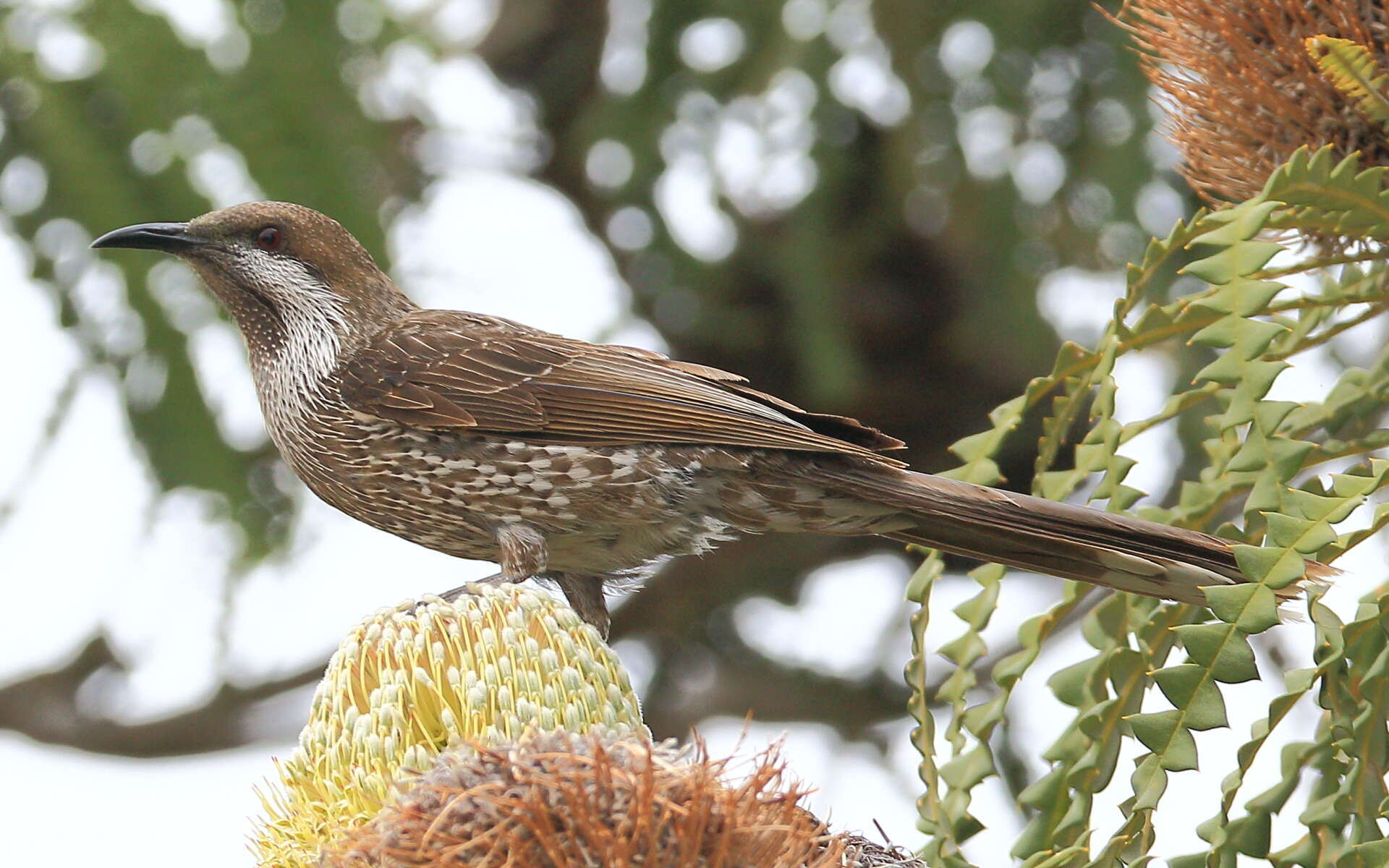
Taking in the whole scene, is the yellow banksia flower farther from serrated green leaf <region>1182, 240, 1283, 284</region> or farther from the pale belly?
the pale belly

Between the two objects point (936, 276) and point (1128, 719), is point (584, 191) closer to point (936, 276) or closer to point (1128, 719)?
point (936, 276)

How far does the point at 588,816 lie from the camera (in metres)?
1.71

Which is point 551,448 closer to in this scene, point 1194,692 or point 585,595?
point 585,595

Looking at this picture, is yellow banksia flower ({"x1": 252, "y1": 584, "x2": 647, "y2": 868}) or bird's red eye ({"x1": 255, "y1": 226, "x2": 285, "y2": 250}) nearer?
yellow banksia flower ({"x1": 252, "y1": 584, "x2": 647, "y2": 868})

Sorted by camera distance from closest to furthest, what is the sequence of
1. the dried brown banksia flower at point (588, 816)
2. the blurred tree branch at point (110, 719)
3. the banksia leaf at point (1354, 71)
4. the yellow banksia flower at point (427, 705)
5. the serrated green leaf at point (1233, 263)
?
the dried brown banksia flower at point (588, 816)
the yellow banksia flower at point (427, 705)
the serrated green leaf at point (1233, 263)
the banksia leaf at point (1354, 71)
the blurred tree branch at point (110, 719)

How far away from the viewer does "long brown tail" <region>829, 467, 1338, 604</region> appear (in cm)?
262

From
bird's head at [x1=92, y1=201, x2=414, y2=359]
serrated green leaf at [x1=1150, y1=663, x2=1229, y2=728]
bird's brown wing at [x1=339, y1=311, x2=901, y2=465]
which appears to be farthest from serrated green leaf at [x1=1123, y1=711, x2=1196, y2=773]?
bird's head at [x1=92, y1=201, x2=414, y2=359]

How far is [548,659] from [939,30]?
3.90 m

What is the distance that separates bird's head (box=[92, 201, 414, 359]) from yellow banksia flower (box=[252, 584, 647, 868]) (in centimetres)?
162

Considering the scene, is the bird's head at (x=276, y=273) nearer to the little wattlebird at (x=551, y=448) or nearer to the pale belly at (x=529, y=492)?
the little wattlebird at (x=551, y=448)

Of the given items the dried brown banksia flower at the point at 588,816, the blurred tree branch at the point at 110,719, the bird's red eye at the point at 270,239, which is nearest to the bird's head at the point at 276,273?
the bird's red eye at the point at 270,239

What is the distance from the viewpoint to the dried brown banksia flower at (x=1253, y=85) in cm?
261

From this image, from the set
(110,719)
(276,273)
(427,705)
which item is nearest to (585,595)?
(276,273)

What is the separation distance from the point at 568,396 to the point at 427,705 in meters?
1.43
